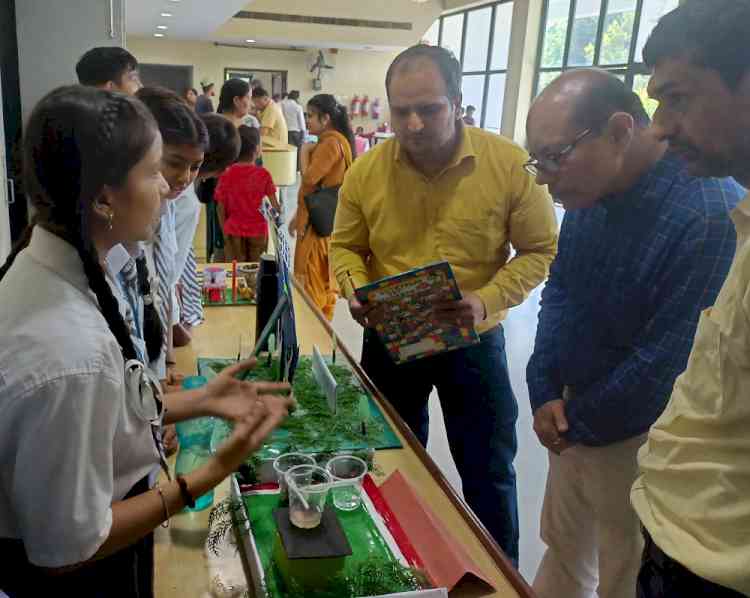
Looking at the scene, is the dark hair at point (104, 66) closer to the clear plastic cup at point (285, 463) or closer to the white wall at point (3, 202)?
the white wall at point (3, 202)

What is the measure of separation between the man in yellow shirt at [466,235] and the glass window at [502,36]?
12087 mm

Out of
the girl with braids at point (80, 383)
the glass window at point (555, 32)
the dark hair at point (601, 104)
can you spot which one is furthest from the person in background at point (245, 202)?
the glass window at point (555, 32)

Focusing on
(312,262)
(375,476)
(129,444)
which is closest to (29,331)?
(129,444)

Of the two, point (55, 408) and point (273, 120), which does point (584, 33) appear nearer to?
point (273, 120)

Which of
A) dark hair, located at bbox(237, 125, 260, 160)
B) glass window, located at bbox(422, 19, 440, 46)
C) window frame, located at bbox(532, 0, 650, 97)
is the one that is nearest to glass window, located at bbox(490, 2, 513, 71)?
window frame, located at bbox(532, 0, 650, 97)

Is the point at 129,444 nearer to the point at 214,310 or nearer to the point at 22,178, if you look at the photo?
the point at 22,178

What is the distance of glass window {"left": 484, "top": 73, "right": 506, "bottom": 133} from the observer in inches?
549

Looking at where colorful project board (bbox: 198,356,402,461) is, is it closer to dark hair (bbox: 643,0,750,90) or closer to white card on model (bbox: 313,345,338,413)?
white card on model (bbox: 313,345,338,413)

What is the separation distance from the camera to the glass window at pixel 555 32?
1163 centimetres

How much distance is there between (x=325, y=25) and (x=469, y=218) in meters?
13.4

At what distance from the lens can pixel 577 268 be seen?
1712 mm

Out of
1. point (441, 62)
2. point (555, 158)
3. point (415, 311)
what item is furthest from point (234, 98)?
point (555, 158)

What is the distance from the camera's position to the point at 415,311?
1.79m

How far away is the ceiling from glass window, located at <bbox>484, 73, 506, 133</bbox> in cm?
191
